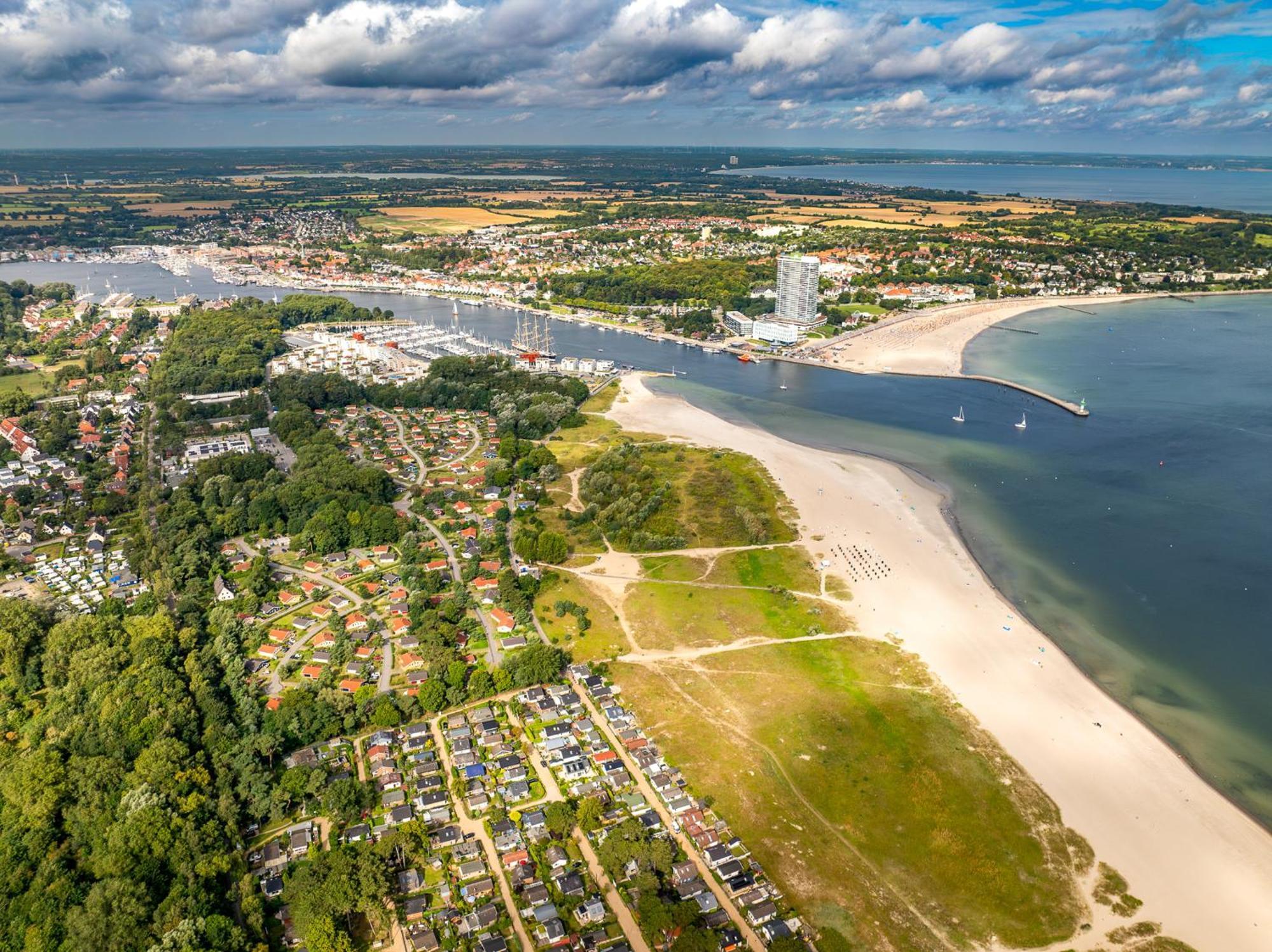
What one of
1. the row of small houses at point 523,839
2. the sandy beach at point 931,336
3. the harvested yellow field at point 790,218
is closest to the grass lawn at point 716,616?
the row of small houses at point 523,839

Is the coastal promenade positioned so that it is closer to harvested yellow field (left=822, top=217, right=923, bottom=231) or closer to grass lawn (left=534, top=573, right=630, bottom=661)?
grass lawn (left=534, top=573, right=630, bottom=661)

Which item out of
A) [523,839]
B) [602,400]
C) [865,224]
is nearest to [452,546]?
[523,839]

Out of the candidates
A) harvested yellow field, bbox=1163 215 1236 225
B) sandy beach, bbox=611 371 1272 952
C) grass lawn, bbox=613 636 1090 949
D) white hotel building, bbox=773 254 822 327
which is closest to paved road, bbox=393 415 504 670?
grass lawn, bbox=613 636 1090 949

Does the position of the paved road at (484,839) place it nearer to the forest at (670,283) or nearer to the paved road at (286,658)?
the paved road at (286,658)

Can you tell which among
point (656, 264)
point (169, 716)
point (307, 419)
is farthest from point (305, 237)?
point (169, 716)

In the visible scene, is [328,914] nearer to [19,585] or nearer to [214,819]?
[214,819]
